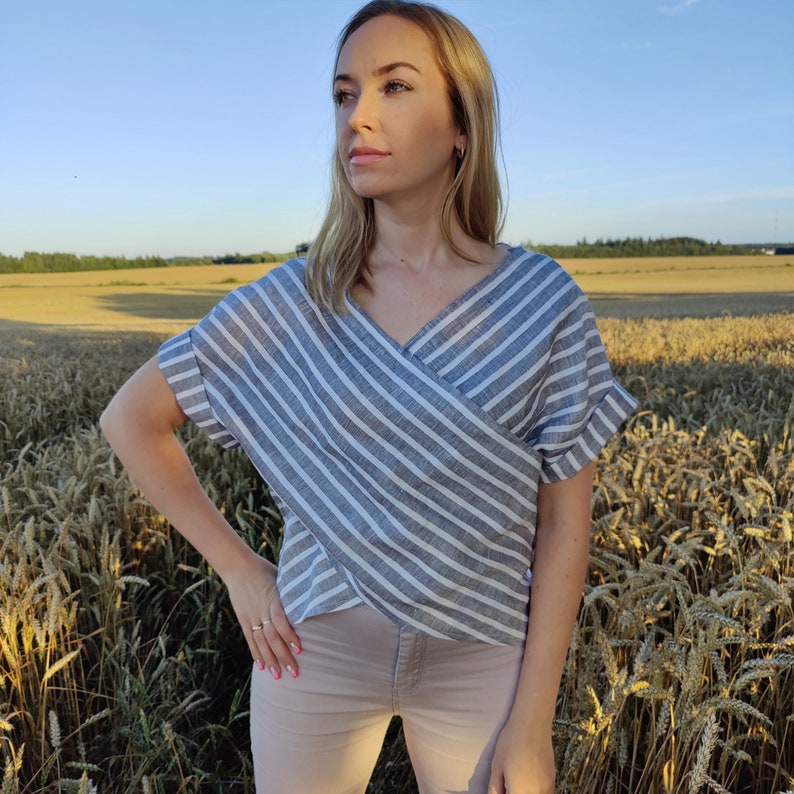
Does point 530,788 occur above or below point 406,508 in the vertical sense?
below

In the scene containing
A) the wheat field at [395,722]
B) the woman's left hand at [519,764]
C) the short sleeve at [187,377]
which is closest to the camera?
the woman's left hand at [519,764]

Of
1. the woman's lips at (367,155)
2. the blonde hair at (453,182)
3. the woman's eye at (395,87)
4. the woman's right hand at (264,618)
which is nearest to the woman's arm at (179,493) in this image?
the woman's right hand at (264,618)

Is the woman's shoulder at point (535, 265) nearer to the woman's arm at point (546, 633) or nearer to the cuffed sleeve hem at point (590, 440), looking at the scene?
the cuffed sleeve hem at point (590, 440)

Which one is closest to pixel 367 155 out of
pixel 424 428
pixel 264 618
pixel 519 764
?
pixel 424 428

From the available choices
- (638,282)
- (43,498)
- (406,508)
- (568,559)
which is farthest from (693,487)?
(638,282)

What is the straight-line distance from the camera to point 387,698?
1.18 meters

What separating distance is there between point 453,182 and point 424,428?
48 centimetres

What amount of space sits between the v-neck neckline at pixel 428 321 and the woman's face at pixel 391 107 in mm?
195

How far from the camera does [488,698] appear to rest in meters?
1.17

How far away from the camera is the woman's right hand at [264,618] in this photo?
121 cm

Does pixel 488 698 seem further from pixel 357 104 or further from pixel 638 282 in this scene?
pixel 638 282

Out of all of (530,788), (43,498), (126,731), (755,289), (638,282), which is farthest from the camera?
(638,282)

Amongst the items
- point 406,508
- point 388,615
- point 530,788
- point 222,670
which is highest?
point 406,508

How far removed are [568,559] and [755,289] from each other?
128 feet
